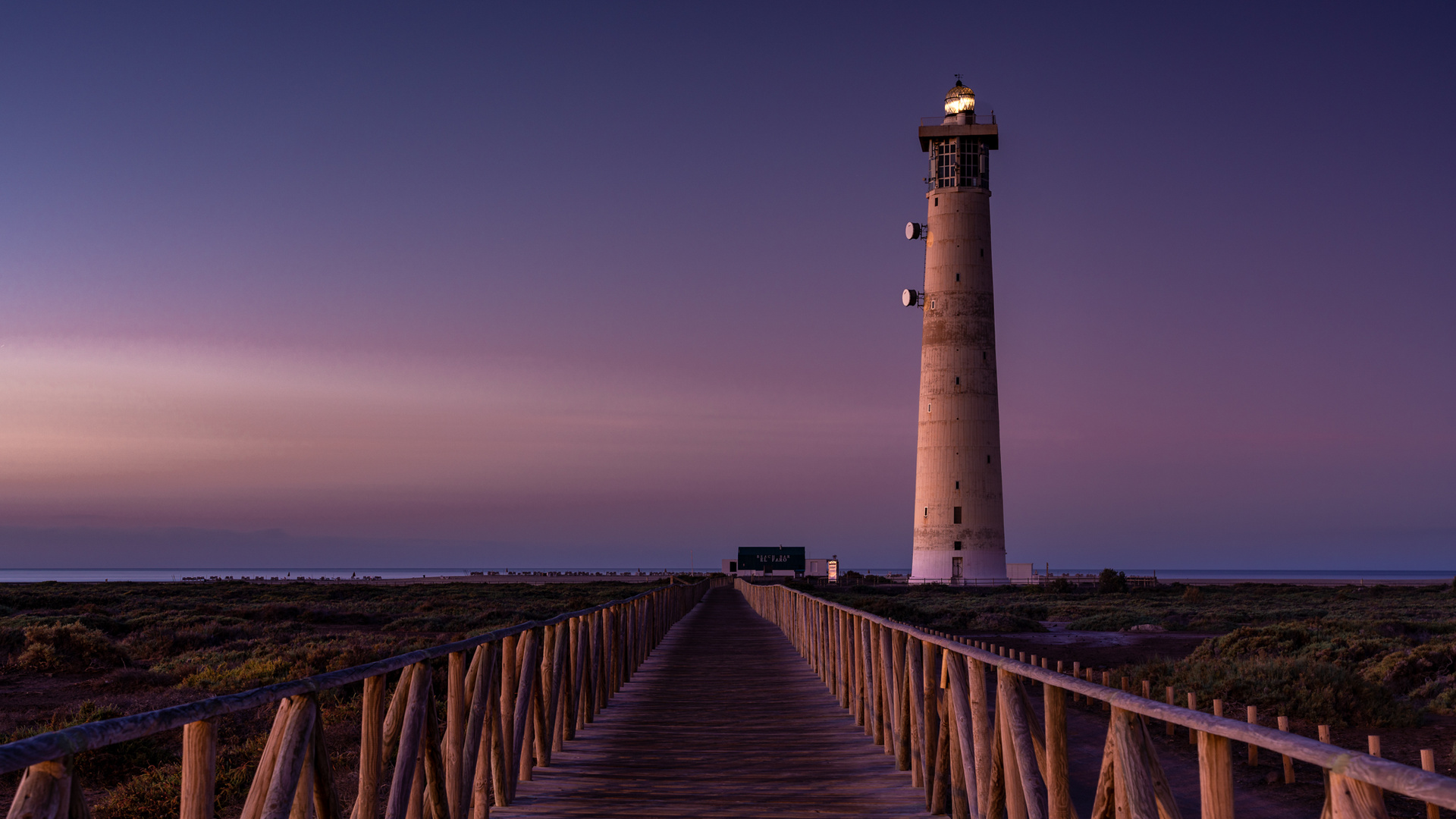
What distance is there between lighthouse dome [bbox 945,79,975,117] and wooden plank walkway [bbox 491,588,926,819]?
44562 mm

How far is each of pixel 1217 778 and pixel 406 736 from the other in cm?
381

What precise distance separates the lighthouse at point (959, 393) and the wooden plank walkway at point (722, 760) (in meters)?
36.7

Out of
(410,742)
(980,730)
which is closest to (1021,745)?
(980,730)

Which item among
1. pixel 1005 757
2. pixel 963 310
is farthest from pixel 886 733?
pixel 963 310

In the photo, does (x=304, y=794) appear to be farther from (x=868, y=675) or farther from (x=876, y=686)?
(x=868, y=675)

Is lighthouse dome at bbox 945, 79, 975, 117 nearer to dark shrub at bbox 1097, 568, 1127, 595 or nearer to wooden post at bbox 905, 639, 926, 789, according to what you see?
dark shrub at bbox 1097, 568, 1127, 595

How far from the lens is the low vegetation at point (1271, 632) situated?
13.3 metres

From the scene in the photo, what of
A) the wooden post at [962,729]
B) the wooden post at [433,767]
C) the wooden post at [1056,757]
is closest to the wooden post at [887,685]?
the wooden post at [962,729]

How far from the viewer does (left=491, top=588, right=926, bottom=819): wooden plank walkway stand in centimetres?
762

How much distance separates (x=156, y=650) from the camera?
24.6 m

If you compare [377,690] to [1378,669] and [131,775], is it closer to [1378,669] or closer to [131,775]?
[131,775]

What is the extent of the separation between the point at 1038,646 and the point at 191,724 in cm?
2256

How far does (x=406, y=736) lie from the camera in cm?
568

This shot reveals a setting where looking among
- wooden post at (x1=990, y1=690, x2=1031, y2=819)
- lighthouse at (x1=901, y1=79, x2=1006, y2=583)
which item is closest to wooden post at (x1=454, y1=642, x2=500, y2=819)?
wooden post at (x1=990, y1=690, x2=1031, y2=819)
